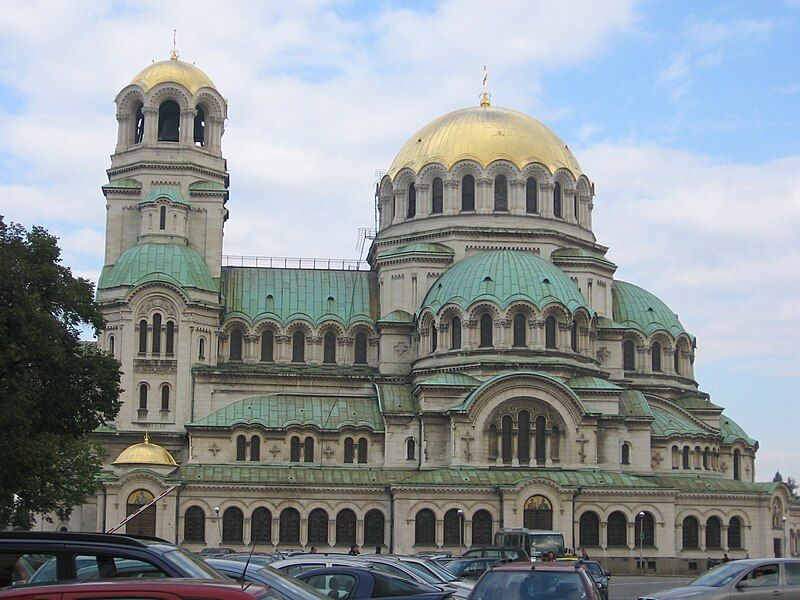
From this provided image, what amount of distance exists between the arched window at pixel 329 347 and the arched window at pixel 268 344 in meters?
→ 3.05

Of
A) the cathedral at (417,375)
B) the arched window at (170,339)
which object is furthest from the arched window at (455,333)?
the arched window at (170,339)

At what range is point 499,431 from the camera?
230 feet

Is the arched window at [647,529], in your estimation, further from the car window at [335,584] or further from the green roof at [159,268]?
the car window at [335,584]

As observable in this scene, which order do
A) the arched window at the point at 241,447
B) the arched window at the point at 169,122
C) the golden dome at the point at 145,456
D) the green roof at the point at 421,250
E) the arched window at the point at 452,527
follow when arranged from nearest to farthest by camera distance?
the golden dome at the point at 145,456, the arched window at the point at 452,527, the arched window at the point at 241,447, the green roof at the point at 421,250, the arched window at the point at 169,122

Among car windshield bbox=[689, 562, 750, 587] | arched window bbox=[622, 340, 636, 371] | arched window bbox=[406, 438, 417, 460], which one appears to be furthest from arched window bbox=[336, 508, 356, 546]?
car windshield bbox=[689, 562, 750, 587]

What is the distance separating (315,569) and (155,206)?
5524cm

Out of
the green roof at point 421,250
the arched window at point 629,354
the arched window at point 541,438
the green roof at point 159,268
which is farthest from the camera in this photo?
the arched window at point 629,354

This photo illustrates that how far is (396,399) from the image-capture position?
240ft

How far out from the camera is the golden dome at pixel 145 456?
67188 millimetres

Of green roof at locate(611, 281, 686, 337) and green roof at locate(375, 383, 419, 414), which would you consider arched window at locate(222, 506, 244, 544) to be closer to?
green roof at locate(375, 383, 419, 414)

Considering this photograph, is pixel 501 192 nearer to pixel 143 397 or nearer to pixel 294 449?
pixel 294 449

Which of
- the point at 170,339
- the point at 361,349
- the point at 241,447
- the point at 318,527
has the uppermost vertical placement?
the point at 361,349

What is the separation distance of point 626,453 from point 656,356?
34.9ft

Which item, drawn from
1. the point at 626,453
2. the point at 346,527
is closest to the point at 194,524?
the point at 346,527
